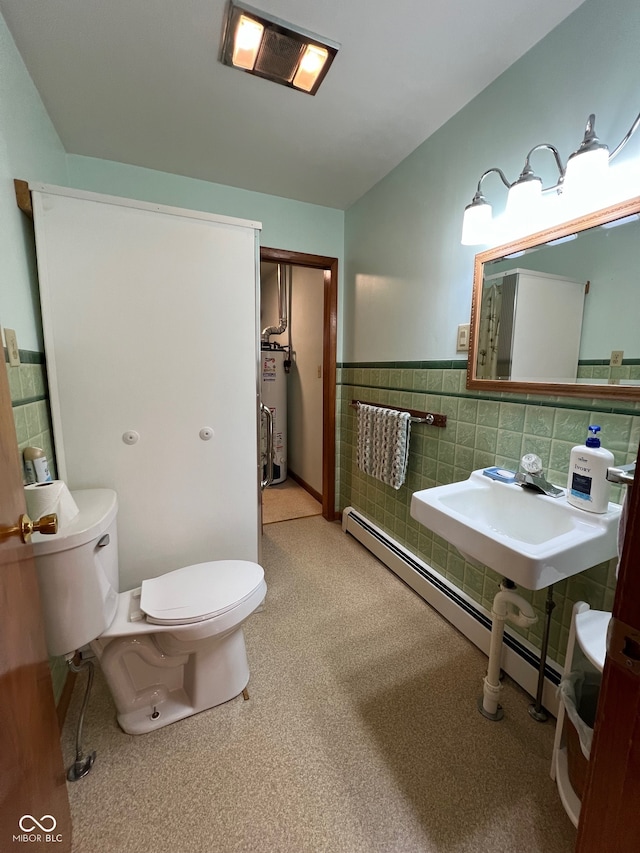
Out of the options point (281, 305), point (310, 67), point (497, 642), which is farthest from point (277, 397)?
point (497, 642)

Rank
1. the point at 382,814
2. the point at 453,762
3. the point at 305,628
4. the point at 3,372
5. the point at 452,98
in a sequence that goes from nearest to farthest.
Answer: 1. the point at 3,372
2. the point at 382,814
3. the point at 453,762
4. the point at 452,98
5. the point at 305,628

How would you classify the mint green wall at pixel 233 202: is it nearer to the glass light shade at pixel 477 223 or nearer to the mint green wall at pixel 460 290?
the mint green wall at pixel 460 290

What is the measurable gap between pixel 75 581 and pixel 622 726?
126 centimetres

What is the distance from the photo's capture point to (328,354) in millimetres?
2643

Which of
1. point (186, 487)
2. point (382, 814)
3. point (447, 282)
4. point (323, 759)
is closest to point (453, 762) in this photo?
point (382, 814)

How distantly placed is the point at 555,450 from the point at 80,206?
1.95 m

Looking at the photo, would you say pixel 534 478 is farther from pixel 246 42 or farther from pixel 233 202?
pixel 233 202

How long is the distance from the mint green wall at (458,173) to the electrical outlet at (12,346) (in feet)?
5.59

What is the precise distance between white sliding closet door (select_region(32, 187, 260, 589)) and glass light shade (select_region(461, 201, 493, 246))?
2.92 ft

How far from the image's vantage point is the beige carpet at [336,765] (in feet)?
3.03

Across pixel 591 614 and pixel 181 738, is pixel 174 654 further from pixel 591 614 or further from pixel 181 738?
pixel 591 614

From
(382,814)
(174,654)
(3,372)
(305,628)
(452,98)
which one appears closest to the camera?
(3,372)

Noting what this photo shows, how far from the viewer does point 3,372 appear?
71 centimetres

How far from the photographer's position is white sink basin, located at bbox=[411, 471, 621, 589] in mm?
905
